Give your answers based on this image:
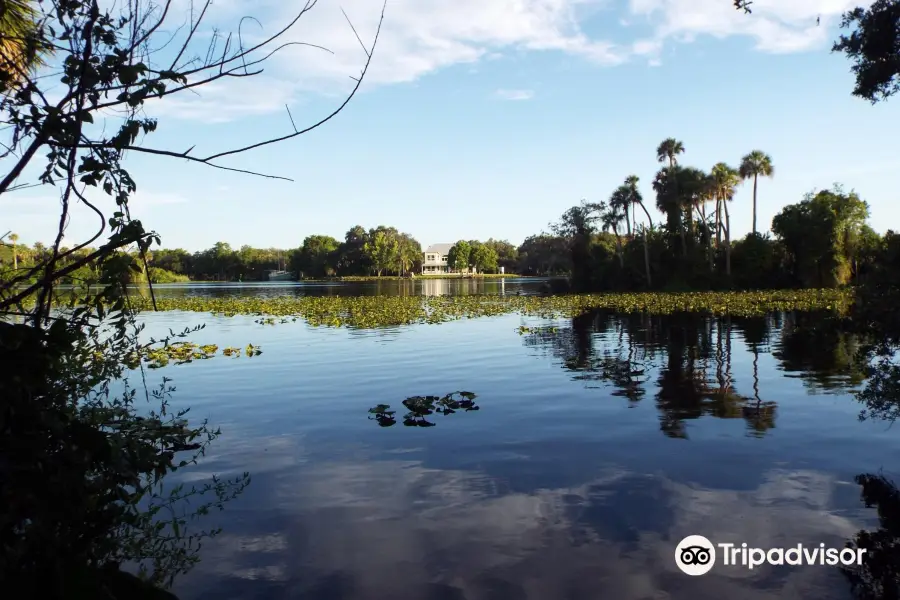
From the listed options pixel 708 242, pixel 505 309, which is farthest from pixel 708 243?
pixel 505 309

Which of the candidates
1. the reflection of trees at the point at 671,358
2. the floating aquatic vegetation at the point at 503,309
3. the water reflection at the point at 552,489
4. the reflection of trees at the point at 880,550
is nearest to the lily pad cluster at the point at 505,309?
the floating aquatic vegetation at the point at 503,309

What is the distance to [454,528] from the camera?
839cm

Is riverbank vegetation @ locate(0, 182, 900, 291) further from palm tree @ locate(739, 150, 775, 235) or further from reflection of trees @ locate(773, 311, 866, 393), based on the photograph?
reflection of trees @ locate(773, 311, 866, 393)

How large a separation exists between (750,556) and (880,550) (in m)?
1.52

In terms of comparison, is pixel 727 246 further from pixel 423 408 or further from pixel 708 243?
pixel 423 408

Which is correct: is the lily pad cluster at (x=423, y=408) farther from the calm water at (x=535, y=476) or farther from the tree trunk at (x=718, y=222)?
the tree trunk at (x=718, y=222)

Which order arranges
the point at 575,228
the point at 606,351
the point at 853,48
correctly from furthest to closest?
the point at 575,228, the point at 606,351, the point at 853,48

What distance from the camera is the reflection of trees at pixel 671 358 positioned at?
564 inches

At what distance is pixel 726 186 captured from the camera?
65.3 metres

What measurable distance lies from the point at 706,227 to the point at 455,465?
64900 mm

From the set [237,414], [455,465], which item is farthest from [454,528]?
[237,414]

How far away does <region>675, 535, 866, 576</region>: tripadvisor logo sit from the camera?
723 cm

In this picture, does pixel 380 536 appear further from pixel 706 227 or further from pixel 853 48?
pixel 706 227

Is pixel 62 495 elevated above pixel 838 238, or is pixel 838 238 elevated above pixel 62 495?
pixel 838 238
